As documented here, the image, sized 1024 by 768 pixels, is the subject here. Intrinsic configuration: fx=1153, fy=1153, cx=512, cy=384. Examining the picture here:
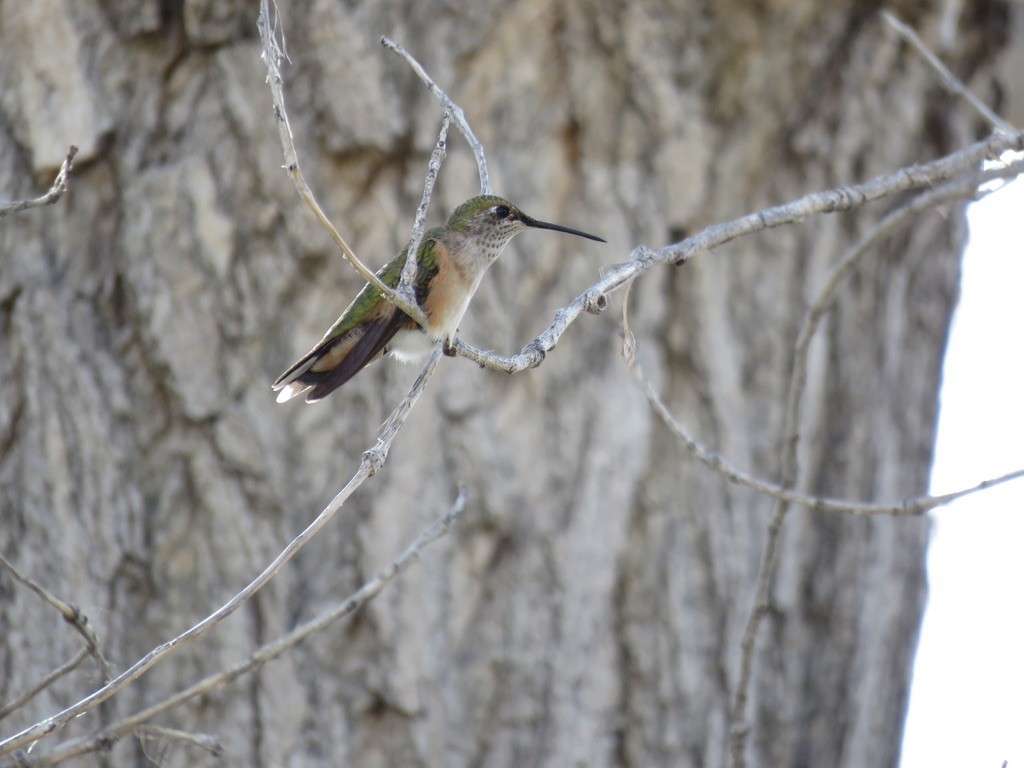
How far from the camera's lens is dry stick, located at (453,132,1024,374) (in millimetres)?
1833

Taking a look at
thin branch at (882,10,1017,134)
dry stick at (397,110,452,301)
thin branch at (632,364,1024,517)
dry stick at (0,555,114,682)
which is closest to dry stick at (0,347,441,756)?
dry stick at (397,110,452,301)

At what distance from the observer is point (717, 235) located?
6.86 ft

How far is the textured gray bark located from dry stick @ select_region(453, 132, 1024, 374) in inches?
48.6

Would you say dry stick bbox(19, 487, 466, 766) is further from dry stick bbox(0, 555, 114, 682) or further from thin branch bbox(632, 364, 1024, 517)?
thin branch bbox(632, 364, 1024, 517)

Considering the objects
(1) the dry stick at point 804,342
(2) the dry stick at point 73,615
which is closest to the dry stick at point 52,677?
(2) the dry stick at point 73,615

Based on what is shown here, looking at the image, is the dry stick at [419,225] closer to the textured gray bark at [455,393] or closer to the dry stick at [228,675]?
the dry stick at [228,675]

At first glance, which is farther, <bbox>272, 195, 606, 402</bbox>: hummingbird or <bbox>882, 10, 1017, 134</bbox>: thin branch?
<bbox>882, 10, 1017, 134</bbox>: thin branch

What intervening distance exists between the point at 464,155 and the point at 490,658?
4.81ft

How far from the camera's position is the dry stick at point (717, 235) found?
6.01ft

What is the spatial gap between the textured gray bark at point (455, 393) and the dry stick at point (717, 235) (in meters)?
1.23

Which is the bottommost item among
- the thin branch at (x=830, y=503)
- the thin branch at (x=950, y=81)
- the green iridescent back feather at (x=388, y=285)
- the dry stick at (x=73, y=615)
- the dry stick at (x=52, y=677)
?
the dry stick at (x=52, y=677)

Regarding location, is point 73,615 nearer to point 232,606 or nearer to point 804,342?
point 232,606

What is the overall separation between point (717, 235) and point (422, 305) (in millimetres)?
853

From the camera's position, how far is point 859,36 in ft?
12.0
